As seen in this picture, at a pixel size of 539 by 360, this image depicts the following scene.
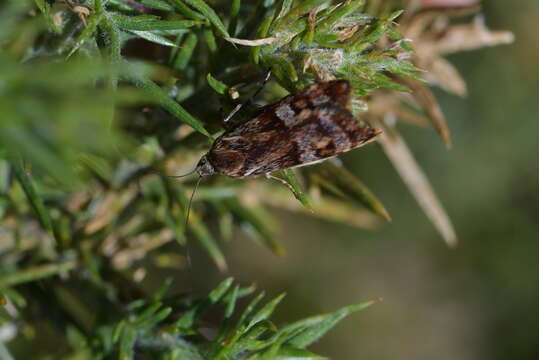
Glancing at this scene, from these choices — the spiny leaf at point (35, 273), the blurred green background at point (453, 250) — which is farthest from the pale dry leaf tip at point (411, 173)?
the blurred green background at point (453, 250)

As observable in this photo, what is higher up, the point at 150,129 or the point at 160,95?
the point at 160,95

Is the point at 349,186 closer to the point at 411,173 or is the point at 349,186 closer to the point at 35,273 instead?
the point at 411,173

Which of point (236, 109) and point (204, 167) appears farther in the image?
point (204, 167)

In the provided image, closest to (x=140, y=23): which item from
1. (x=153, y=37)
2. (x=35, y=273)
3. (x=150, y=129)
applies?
(x=153, y=37)

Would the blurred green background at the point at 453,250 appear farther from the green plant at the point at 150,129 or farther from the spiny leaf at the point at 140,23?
the spiny leaf at the point at 140,23

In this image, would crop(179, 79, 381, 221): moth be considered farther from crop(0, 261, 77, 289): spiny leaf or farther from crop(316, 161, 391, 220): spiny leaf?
crop(0, 261, 77, 289): spiny leaf

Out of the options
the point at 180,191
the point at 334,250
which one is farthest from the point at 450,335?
the point at 180,191

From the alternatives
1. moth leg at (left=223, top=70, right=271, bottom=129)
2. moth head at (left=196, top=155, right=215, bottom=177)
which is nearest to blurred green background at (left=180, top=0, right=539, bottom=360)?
moth head at (left=196, top=155, right=215, bottom=177)
